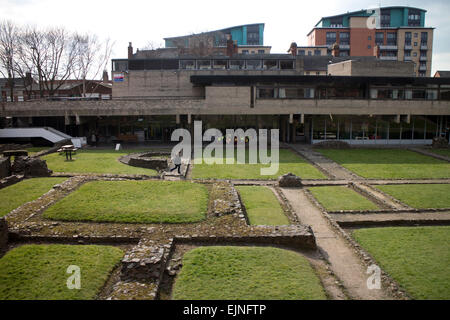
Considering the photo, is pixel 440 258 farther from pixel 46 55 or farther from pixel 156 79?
pixel 46 55

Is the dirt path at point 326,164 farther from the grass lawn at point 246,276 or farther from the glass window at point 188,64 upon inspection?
the glass window at point 188,64

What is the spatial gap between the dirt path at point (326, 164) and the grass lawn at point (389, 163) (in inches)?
25.1

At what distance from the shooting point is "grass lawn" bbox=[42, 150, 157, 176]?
24547mm

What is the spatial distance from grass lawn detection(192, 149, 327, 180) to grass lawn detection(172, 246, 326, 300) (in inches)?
503

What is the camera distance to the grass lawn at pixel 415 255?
980cm

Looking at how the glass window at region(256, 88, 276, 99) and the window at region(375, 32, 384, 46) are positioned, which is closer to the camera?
the glass window at region(256, 88, 276, 99)

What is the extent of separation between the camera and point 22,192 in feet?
60.2

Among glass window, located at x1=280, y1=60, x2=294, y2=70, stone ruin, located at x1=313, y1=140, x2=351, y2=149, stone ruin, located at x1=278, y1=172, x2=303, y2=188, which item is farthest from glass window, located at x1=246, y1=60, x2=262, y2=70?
stone ruin, located at x1=278, y1=172, x2=303, y2=188

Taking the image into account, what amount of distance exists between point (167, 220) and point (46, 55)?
43.7m

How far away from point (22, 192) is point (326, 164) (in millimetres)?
21679

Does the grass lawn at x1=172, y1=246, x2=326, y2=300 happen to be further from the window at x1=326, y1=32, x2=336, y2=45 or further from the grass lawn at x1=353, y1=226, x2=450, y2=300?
the window at x1=326, y1=32, x2=336, y2=45

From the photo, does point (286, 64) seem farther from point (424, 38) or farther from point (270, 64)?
point (424, 38)

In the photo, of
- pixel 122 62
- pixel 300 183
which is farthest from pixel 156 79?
pixel 300 183

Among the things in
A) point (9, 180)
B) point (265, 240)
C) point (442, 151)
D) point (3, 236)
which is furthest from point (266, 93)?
point (3, 236)
